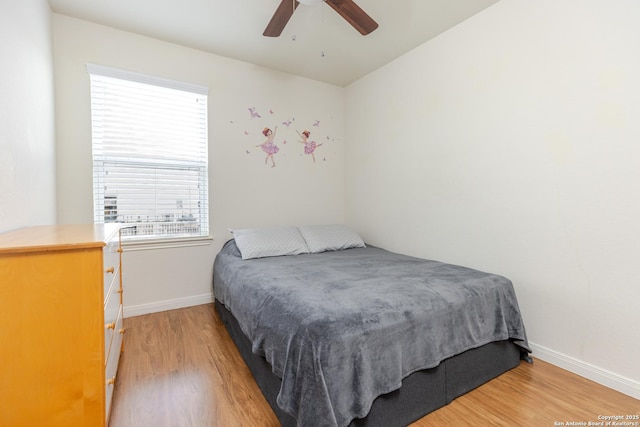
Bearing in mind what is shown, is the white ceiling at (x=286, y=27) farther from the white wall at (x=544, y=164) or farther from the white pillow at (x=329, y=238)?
the white pillow at (x=329, y=238)

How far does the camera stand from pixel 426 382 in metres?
Answer: 1.49

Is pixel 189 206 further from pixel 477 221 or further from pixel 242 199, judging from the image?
pixel 477 221

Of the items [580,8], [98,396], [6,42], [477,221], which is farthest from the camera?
[477,221]

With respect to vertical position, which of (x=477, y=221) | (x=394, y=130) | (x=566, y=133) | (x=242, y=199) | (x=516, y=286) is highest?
(x=394, y=130)

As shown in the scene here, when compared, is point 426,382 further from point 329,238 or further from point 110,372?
point 329,238

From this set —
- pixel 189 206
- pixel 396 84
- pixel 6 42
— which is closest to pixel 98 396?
pixel 6 42

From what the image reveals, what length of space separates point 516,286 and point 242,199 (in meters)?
2.54

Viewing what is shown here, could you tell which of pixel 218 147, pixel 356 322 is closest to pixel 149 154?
pixel 218 147

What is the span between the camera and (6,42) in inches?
Answer: 57.7

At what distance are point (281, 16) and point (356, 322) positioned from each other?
184 centimetres

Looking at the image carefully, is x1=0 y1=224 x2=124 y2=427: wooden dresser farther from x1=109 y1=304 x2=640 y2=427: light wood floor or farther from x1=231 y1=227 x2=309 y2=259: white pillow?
x1=231 y1=227 x2=309 y2=259: white pillow

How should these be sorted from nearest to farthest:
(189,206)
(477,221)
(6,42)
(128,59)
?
(6,42) → (477,221) → (128,59) → (189,206)

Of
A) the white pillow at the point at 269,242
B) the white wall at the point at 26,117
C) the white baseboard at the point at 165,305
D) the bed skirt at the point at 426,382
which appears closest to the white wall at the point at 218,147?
the white baseboard at the point at 165,305

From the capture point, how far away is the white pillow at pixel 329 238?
3036mm
